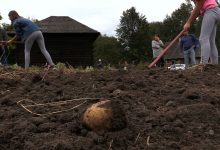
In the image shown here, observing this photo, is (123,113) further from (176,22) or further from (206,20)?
(176,22)

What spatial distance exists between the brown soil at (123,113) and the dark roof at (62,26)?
3261 cm

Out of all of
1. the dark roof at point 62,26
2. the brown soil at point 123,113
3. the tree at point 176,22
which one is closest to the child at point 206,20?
the brown soil at point 123,113

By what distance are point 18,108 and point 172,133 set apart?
122 centimetres

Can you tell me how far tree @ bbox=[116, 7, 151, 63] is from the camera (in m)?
78.8

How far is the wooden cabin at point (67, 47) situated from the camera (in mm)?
34656

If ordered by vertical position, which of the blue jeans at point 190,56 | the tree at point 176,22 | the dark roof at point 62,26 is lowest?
the blue jeans at point 190,56

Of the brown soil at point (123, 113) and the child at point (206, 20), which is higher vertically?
the child at point (206, 20)

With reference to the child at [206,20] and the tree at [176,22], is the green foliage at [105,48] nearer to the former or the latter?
the tree at [176,22]

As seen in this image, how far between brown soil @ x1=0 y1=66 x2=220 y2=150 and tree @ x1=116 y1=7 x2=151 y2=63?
2701 inches

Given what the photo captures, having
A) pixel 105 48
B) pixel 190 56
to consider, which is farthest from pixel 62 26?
pixel 105 48

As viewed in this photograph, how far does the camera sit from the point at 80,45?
36.1 m

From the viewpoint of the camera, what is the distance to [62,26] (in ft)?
133

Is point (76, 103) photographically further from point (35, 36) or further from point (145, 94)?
point (35, 36)

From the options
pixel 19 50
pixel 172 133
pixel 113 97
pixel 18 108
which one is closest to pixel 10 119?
pixel 18 108
